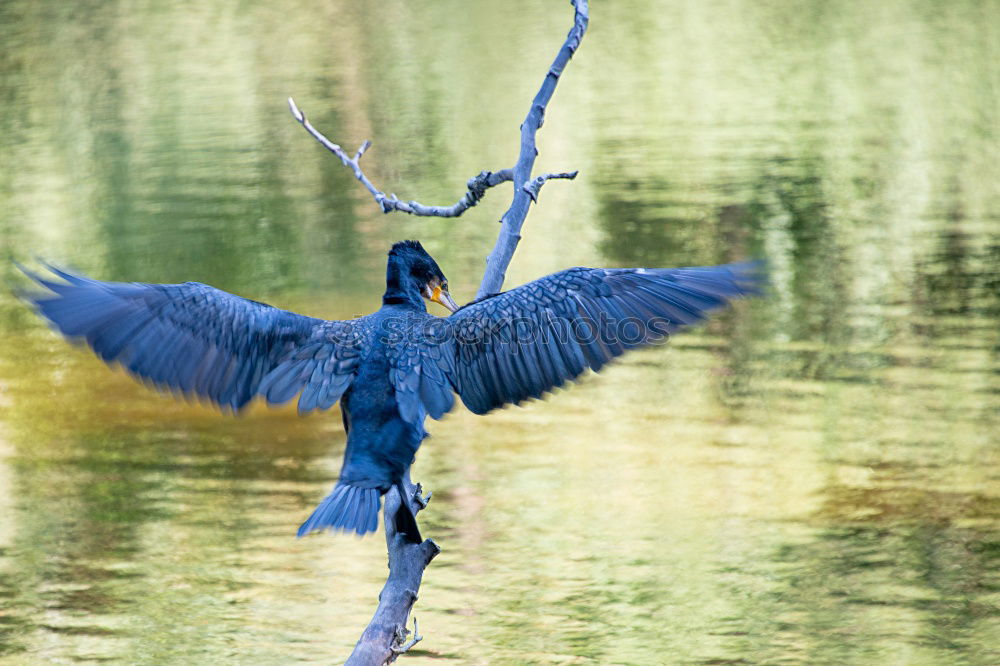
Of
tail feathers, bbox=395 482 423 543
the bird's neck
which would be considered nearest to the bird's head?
the bird's neck

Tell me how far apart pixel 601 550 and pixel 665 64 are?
69.0 ft

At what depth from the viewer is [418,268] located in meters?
5.40

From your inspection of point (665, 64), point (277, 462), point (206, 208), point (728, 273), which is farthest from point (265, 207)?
point (728, 273)

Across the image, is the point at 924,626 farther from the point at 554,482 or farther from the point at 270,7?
the point at 270,7

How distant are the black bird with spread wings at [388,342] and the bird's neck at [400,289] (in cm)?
18

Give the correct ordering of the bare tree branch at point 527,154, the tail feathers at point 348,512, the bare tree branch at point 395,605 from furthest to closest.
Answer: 1. the bare tree branch at point 527,154
2. the bare tree branch at point 395,605
3. the tail feathers at point 348,512

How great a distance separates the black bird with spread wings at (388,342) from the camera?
189 inches

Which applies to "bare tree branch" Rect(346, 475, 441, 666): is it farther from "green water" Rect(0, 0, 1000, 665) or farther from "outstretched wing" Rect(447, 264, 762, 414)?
"green water" Rect(0, 0, 1000, 665)

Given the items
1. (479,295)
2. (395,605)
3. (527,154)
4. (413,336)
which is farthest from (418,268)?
(395,605)

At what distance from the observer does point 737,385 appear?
460 inches

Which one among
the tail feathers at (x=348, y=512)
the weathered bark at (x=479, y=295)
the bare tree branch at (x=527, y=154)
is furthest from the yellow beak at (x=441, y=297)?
the tail feathers at (x=348, y=512)

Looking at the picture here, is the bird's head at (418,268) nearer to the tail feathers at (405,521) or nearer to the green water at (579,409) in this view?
the tail feathers at (405,521)

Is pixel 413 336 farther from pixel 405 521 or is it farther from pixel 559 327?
pixel 405 521

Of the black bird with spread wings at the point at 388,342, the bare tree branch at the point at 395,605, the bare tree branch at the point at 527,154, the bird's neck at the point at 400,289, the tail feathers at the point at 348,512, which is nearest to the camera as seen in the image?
the tail feathers at the point at 348,512
